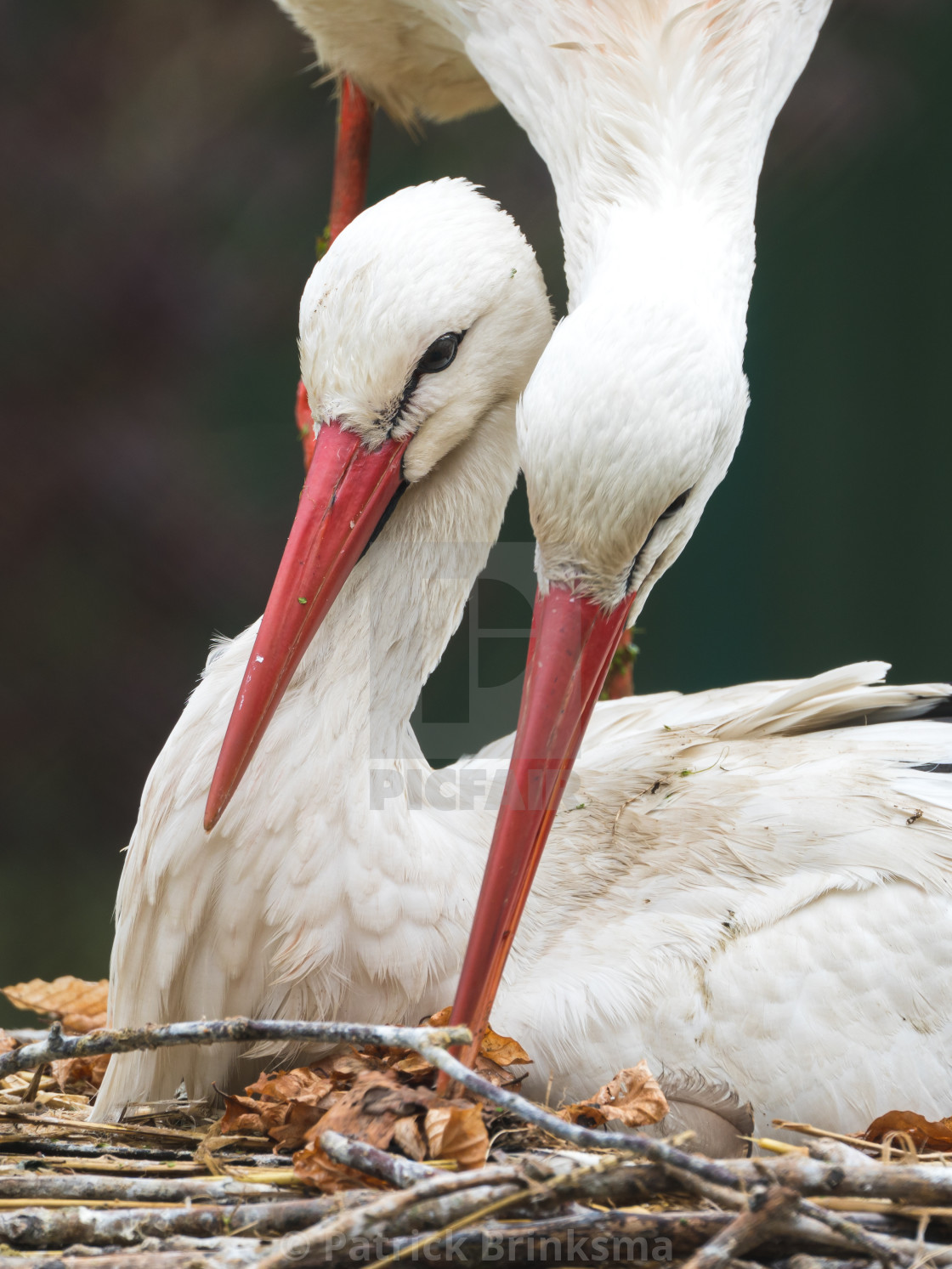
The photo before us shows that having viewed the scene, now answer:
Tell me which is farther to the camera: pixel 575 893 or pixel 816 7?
pixel 816 7

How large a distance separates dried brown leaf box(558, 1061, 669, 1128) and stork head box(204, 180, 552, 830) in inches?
19.9

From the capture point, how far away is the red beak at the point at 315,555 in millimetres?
1556

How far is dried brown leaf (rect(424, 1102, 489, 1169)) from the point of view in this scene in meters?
1.24

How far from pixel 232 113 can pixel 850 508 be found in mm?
1871

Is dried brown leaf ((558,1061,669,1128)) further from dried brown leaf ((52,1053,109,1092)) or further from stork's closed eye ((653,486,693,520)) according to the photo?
dried brown leaf ((52,1053,109,1092))

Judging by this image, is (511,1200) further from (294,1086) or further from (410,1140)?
(294,1086)

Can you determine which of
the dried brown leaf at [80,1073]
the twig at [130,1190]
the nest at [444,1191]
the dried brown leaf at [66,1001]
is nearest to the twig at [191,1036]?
the nest at [444,1191]

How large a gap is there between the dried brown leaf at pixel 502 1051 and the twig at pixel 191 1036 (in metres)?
0.22

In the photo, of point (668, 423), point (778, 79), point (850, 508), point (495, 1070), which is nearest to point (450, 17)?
point (778, 79)

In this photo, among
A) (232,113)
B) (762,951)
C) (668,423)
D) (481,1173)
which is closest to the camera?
(481,1173)

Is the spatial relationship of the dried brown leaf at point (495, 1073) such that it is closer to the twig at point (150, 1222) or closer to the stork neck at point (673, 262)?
the twig at point (150, 1222)

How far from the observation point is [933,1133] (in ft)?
4.79

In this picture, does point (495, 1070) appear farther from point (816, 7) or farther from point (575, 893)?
point (816, 7)

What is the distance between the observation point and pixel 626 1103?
54.7 inches
